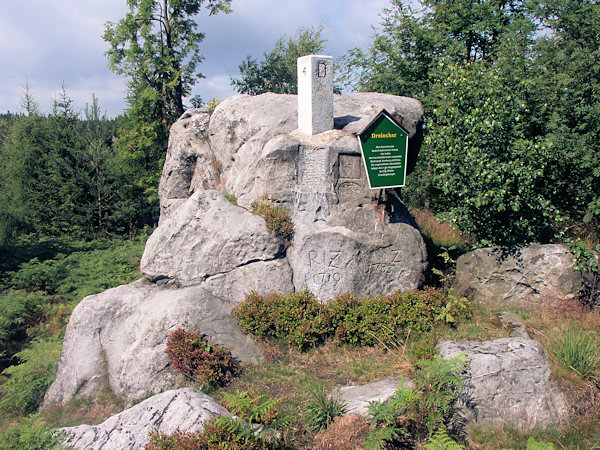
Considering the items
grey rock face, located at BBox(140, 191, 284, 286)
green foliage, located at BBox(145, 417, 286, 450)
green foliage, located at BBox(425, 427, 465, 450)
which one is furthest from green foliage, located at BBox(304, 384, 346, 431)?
grey rock face, located at BBox(140, 191, 284, 286)

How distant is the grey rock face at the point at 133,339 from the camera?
7934 millimetres

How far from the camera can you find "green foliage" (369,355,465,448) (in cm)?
576

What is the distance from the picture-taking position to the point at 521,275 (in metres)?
9.16

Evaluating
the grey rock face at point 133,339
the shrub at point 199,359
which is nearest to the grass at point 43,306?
the grey rock face at point 133,339

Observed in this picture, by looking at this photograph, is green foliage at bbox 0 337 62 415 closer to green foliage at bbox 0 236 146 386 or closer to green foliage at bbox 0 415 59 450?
green foliage at bbox 0 236 146 386

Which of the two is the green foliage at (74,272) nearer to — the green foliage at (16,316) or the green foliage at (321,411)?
the green foliage at (16,316)

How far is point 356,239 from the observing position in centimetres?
916

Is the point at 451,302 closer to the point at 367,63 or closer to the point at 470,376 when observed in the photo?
the point at 470,376

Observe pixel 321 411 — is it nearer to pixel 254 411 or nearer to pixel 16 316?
pixel 254 411

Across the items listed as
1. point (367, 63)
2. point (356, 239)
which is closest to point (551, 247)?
point (356, 239)

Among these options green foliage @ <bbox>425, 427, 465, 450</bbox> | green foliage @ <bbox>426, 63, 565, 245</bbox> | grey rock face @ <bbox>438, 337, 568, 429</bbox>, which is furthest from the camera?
green foliage @ <bbox>426, 63, 565, 245</bbox>

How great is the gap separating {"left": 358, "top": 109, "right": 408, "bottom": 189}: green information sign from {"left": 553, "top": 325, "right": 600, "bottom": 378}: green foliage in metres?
4.19

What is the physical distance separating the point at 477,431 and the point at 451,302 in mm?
3137

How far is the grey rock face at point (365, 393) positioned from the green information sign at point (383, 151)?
3.95 metres
